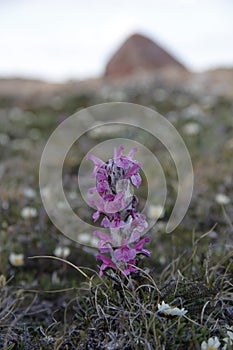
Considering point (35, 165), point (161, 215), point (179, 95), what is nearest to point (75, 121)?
point (35, 165)

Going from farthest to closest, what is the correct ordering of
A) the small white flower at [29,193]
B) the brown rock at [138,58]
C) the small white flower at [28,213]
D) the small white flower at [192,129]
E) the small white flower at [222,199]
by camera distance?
the brown rock at [138,58]
the small white flower at [192,129]
the small white flower at [29,193]
the small white flower at [222,199]
the small white flower at [28,213]

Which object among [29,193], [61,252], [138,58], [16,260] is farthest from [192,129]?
[138,58]

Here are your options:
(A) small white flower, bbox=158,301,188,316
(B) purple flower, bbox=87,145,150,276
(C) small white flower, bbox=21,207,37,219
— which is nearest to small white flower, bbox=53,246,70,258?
Answer: (C) small white flower, bbox=21,207,37,219

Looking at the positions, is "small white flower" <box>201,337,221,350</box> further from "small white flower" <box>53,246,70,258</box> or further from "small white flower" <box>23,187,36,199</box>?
"small white flower" <box>23,187,36,199</box>

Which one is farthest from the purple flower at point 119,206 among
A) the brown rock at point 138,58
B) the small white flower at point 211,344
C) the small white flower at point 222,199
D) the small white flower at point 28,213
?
the brown rock at point 138,58

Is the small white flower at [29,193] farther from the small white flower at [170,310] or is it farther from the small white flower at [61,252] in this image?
the small white flower at [170,310]

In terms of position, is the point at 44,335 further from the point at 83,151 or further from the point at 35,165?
the point at 83,151
